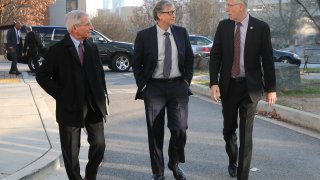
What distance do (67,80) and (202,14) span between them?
43912mm

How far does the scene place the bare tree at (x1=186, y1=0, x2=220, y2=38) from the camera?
1856 inches

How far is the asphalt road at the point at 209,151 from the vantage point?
5.98 metres

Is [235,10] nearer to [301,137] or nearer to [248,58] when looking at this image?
[248,58]

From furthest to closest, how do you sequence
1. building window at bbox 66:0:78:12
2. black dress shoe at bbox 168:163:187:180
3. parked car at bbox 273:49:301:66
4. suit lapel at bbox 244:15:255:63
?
1. building window at bbox 66:0:78:12
2. parked car at bbox 273:49:301:66
3. black dress shoe at bbox 168:163:187:180
4. suit lapel at bbox 244:15:255:63

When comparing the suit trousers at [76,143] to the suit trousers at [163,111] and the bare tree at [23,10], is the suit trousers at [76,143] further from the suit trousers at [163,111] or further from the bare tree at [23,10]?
the bare tree at [23,10]

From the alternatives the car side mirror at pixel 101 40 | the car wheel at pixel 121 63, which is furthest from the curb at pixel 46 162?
the car side mirror at pixel 101 40

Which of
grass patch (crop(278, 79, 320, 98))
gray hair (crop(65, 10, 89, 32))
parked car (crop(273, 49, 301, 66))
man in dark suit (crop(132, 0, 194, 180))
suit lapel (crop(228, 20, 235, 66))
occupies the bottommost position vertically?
parked car (crop(273, 49, 301, 66))

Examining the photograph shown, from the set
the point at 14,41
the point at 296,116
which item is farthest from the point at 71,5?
the point at 296,116

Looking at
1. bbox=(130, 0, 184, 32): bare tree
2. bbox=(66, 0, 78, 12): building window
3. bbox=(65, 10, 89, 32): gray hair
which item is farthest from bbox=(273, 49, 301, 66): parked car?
bbox=(66, 0, 78, 12): building window

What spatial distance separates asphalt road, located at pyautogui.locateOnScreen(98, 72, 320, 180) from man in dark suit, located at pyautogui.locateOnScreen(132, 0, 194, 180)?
601mm

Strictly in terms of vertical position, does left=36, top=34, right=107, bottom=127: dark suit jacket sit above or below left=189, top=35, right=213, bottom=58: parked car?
above

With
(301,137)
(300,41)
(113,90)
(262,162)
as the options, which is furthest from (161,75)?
(300,41)

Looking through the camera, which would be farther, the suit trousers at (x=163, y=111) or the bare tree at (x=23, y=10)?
the bare tree at (x=23, y=10)

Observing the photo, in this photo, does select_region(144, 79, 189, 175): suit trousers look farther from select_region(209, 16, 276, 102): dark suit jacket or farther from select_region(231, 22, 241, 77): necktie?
select_region(231, 22, 241, 77): necktie
